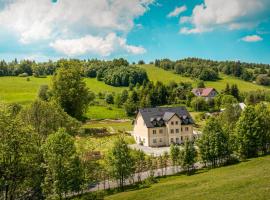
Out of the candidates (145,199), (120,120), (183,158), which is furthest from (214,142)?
(120,120)

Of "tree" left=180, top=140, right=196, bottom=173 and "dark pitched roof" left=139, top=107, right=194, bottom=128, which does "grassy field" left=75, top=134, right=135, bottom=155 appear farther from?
"tree" left=180, top=140, right=196, bottom=173

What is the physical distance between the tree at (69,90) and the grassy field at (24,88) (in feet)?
126

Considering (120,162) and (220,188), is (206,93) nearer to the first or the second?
(120,162)

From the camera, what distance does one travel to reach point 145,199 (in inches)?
1289

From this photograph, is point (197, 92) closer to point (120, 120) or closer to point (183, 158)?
point (120, 120)

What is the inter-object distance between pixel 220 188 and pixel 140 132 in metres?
43.8

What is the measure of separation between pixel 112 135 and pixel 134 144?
7168 millimetres

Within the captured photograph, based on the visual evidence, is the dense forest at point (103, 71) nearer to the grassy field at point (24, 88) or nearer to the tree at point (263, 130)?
the grassy field at point (24, 88)

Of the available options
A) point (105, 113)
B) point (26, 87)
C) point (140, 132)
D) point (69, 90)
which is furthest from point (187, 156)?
point (26, 87)

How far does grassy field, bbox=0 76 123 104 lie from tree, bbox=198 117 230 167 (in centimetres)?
8630

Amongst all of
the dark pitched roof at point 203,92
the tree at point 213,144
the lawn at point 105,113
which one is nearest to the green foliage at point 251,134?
the tree at point 213,144

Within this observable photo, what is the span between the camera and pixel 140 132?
75.7 meters

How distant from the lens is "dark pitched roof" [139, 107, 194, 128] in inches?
2889

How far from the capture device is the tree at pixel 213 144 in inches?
1890
